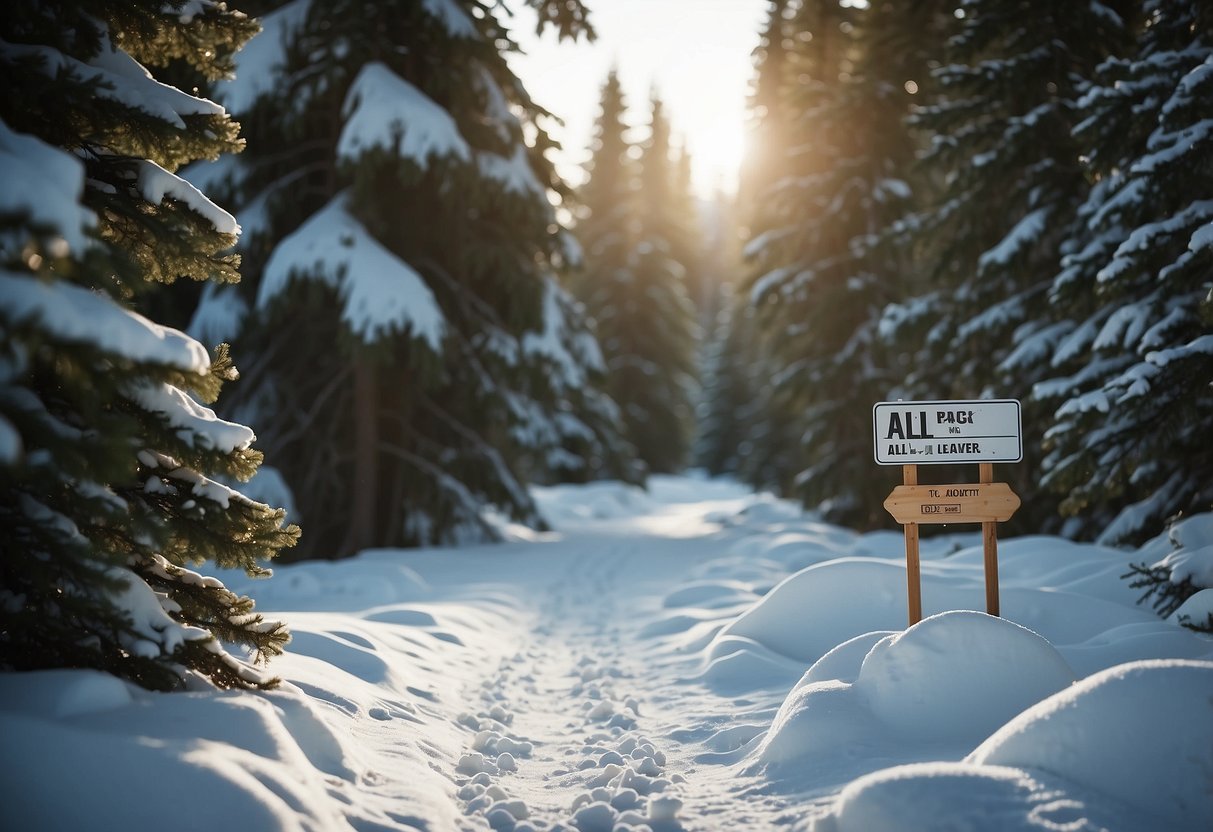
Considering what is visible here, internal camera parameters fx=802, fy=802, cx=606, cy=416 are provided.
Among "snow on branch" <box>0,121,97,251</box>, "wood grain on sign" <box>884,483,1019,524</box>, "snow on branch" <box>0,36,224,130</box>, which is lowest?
"wood grain on sign" <box>884,483,1019,524</box>

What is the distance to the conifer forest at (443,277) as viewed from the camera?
3400 millimetres

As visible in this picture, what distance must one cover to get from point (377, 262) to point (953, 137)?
8.35 m

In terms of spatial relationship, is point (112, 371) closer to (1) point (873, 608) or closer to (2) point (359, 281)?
(1) point (873, 608)

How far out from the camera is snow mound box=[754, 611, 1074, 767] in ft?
13.6

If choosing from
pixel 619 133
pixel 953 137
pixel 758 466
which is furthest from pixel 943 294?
pixel 619 133

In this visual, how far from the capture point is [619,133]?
3628 centimetres

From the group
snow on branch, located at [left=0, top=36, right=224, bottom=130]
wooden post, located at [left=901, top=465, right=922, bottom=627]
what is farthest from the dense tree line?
snow on branch, located at [left=0, top=36, right=224, bottom=130]

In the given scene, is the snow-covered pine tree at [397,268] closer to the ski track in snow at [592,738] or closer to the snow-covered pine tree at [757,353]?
the ski track in snow at [592,738]

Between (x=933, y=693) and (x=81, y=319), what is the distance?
166 inches

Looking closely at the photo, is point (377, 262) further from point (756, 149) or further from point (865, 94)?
point (756, 149)

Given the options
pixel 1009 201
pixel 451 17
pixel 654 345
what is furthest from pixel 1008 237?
pixel 654 345

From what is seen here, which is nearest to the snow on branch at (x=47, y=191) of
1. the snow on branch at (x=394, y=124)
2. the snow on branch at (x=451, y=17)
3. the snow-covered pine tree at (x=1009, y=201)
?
the snow on branch at (x=394, y=124)

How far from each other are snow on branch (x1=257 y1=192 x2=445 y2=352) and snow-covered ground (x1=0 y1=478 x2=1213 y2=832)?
398 centimetres

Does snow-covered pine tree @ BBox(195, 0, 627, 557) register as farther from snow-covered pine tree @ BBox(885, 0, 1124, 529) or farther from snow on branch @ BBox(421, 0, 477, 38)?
snow-covered pine tree @ BBox(885, 0, 1124, 529)
